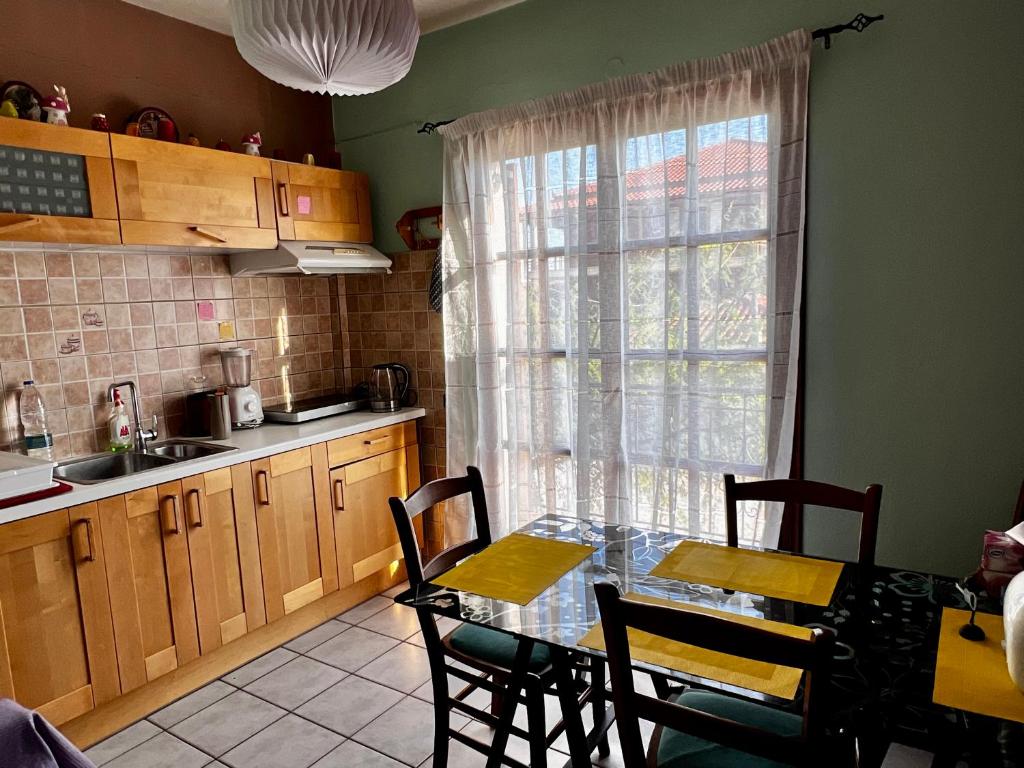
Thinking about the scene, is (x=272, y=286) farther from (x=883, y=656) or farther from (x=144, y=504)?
(x=883, y=656)

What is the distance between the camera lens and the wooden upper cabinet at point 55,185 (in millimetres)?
2232

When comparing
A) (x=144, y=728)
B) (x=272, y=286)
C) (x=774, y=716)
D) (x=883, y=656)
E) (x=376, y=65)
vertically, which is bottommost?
→ (x=144, y=728)

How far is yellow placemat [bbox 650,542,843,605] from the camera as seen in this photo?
62.3 inches

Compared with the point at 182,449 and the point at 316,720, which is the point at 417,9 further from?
the point at 316,720

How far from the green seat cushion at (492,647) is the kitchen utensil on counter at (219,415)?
5.05 ft

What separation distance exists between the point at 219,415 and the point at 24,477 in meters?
0.89

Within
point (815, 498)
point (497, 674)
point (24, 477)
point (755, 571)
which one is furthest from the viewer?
point (24, 477)

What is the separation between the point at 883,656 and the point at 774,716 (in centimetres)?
33

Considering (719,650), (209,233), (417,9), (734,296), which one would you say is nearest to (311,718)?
(719,650)

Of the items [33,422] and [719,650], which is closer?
[719,650]

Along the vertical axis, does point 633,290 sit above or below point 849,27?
below

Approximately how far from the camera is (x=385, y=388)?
3.50m

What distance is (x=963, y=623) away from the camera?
1.39m

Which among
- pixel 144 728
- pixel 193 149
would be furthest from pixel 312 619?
pixel 193 149
